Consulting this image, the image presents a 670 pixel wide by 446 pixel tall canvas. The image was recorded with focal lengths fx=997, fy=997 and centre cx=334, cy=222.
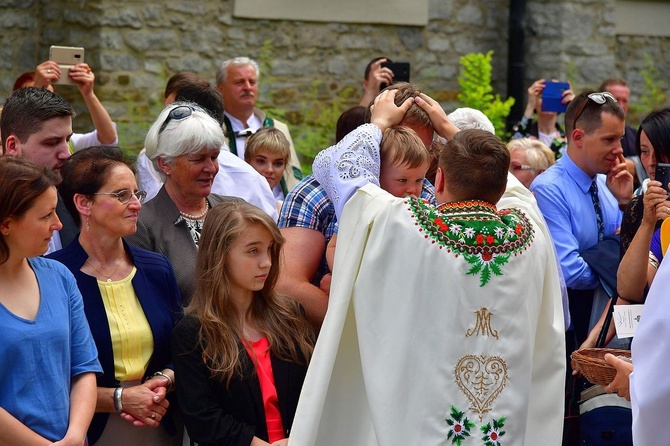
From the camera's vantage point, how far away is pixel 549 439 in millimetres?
3551

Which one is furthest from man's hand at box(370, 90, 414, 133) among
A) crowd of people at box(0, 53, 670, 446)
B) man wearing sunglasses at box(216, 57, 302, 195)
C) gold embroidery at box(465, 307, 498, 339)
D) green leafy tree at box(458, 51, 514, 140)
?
green leafy tree at box(458, 51, 514, 140)

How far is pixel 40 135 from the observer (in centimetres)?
427

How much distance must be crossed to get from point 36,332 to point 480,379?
1477 mm

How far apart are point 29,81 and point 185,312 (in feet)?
10.0

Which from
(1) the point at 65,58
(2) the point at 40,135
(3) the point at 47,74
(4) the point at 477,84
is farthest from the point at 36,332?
(4) the point at 477,84

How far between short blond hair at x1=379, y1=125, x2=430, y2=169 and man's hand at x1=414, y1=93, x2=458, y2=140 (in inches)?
A: 6.5

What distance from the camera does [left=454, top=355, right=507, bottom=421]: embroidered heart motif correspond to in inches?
131

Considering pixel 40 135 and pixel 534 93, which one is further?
pixel 534 93

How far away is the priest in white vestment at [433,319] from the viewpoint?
330 cm

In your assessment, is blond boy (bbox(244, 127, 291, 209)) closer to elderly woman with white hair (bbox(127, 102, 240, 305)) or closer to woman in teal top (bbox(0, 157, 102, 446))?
elderly woman with white hair (bbox(127, 102, 240, 305))

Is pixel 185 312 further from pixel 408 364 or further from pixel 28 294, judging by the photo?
pixel 408 364

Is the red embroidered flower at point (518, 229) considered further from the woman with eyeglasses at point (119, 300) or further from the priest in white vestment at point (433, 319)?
the woman with eyeglasses at point (119, 300)

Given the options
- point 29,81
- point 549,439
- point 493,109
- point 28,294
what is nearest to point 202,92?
point 29,81

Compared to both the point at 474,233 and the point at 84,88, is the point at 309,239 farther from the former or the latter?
the point at 84,88
